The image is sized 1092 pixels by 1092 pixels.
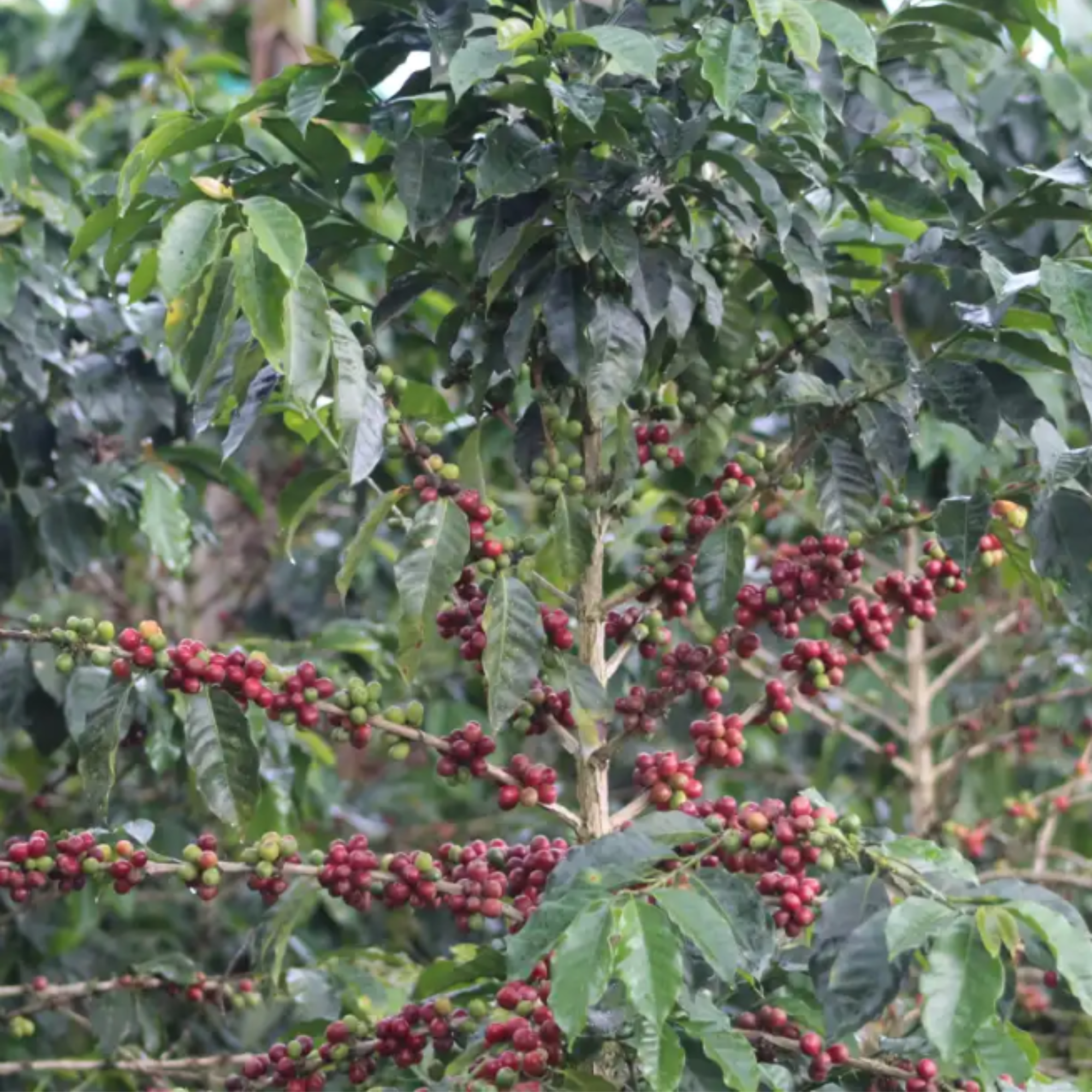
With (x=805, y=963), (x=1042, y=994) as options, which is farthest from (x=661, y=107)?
(x=1042, y=994)

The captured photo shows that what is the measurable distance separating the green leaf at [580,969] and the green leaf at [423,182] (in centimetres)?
80

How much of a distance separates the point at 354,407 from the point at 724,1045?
0.68 metres

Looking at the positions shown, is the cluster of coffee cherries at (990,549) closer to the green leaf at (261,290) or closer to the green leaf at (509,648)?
the green leaf at (509,648)

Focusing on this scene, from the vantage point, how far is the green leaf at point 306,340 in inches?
55.6

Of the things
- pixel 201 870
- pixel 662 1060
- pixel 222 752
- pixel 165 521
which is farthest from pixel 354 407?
pixel 165 521

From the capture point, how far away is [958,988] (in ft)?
4.20

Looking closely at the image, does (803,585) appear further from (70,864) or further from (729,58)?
(70,864)

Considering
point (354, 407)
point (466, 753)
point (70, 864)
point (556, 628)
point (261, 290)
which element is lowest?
point (70, 864)

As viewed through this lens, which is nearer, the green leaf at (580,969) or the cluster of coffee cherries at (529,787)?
the green leaf at (580,969)

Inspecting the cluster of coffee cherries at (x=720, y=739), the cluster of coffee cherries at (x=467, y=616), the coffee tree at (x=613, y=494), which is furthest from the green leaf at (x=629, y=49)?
the cluster of coffee cherries at (x=720, y=739)

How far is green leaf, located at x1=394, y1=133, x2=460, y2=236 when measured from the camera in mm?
1708

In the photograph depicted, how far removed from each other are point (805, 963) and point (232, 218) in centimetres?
101

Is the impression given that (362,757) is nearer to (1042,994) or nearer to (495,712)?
(1042,994)

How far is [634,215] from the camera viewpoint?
73.0 inches
